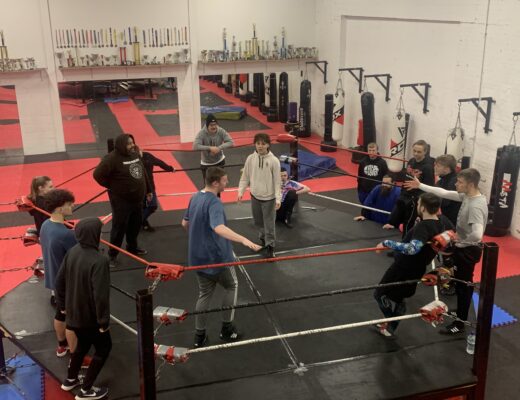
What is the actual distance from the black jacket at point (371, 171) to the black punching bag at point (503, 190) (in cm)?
147

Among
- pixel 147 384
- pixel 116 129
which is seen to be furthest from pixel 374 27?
pixel 147 384

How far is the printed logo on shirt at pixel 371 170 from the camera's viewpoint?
21.4 feet

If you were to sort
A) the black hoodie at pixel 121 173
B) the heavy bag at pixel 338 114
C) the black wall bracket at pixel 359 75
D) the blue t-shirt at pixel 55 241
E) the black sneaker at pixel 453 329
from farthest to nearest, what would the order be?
the heavy bag at pixel 338 114 < the black wall bracket at pixel 359 75 < the black hoodie at pixel 121 173 < the black sneaker at pixel 453 329 < the blue t-shirt at pixel 55 241

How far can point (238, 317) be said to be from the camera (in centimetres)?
454

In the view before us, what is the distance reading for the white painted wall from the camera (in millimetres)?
6902

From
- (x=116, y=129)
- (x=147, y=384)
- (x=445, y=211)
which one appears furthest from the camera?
(x=116, y=129)

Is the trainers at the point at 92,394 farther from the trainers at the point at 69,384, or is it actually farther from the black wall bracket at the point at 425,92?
the black wall bracket at the point at 425,92

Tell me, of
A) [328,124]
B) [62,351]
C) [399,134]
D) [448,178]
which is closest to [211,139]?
[448,178]

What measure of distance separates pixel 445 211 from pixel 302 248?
1659 mm

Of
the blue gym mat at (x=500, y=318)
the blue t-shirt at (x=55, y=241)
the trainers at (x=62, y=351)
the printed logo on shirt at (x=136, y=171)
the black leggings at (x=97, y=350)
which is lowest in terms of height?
the blue gym mat at (x=500, y=318)

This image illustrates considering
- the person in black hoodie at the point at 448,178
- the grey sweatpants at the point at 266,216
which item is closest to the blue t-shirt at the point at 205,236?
the grey sweatpants at the point at 266,216

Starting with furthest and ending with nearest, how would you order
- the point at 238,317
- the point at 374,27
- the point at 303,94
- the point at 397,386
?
1. the point at 303,94
2. the point at 374,27
3. the point at 238,317
4. the point at 397,386

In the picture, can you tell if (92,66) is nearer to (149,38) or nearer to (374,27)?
(149,38)

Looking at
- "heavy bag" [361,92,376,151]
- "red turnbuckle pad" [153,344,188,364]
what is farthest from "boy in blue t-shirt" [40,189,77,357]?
"heavy bag" [361,92,376,151]
